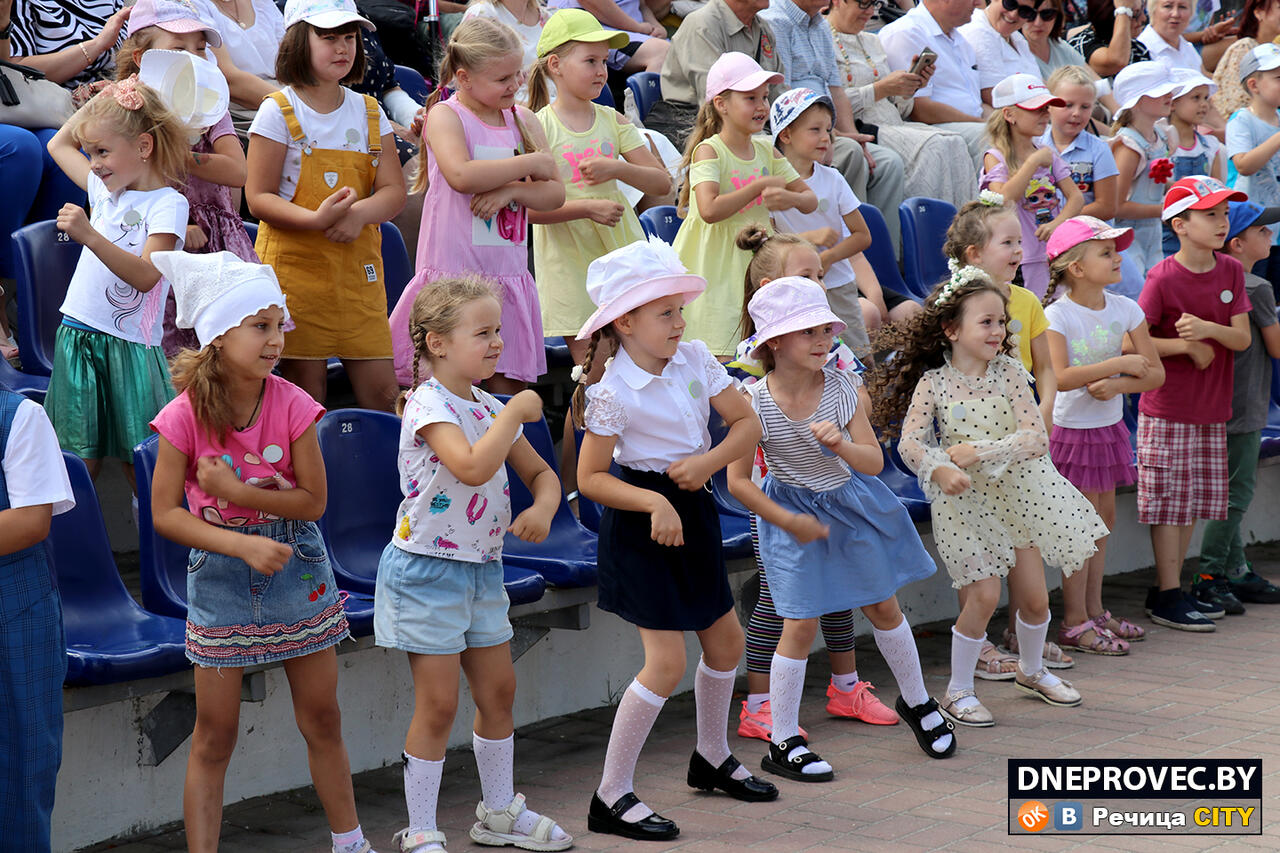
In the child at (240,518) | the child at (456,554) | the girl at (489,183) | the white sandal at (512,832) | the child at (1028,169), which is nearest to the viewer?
the child at (240,518)

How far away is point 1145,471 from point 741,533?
84.2 inches

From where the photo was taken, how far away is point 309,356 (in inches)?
196

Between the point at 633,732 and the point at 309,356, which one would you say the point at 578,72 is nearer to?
the point at 309,356

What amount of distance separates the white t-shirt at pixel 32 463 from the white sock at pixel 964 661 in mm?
2886

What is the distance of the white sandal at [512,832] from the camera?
3793 millimetres

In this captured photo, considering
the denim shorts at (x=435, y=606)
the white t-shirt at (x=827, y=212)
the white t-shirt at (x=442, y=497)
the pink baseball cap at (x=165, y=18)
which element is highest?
the pink baseball cap at (x=165, y=18)

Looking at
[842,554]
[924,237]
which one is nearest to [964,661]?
[842,554]

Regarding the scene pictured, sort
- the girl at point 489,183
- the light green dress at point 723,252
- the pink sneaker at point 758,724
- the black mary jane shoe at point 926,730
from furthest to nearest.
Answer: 1. the light green dress at point 723,252
2. the girl at point 489,183
3. the pink sneaker at point 758,724
4. the black mary jane shoe at point 926,730

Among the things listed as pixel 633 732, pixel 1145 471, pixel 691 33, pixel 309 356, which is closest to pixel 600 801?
pixel 633 732

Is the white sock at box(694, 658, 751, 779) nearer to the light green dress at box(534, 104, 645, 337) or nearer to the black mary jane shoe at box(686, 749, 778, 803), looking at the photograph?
the black mary jane shoe at box(686, 749, 778, 803)

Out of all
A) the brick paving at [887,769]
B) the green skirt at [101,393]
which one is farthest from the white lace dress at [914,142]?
the green skirt at [101,393]

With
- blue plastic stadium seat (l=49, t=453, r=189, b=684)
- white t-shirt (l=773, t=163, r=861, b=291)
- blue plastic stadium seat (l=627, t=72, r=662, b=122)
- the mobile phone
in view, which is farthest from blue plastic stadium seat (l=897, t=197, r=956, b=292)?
blue plastic stadium seat (l=49, t=453, r=189, b=684)

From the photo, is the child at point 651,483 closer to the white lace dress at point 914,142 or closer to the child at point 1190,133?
the white lace dress at point 914,142

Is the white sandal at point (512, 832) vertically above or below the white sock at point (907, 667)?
below
